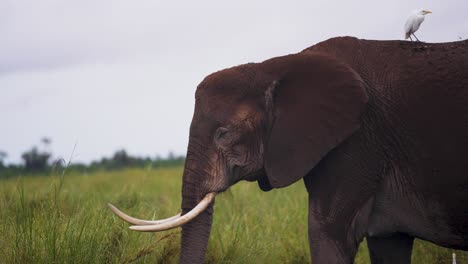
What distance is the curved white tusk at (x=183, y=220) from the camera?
4445mm

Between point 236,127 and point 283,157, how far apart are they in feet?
1.16

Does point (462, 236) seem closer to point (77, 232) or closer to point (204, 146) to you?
point (204, 146)

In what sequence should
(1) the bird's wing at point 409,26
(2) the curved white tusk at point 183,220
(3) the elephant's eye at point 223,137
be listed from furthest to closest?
(1) the bird's wing at point 409,26 → (3) the elephant's eye at point 223,137 → (2) the curved white tusk at point 183,220

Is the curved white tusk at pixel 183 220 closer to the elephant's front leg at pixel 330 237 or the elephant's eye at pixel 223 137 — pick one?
the elephant's eye at pixel 223 137

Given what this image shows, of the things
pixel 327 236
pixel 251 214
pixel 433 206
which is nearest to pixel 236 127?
pixel 327 236

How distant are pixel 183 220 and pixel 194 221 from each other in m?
0.21

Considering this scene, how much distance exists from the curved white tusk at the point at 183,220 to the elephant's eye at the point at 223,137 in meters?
0.32

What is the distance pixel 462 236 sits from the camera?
191 inches

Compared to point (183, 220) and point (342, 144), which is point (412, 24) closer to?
point (342, 144)

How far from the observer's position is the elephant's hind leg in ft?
17.4

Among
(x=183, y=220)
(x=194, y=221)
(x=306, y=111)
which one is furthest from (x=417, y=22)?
(x=183, y=220)

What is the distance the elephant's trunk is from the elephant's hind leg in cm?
135

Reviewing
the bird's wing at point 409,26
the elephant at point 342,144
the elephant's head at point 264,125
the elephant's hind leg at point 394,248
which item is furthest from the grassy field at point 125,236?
the bird's wing at point 409,26

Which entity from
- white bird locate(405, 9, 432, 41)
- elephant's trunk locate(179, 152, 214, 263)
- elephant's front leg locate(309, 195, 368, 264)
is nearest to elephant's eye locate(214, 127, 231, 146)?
elephant's trunk locate(179, 152, 214, 263)
